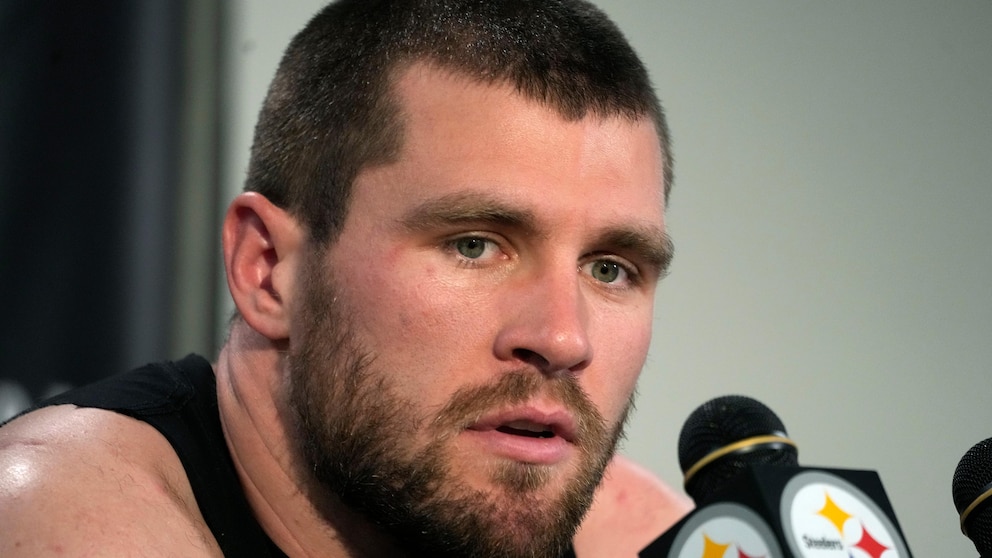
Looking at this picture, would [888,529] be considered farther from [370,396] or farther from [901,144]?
[901,144]

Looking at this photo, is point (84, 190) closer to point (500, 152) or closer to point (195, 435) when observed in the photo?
point (195, 435)

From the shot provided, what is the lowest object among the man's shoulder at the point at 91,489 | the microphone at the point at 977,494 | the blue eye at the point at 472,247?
the man's shoulder at the point at 91,489

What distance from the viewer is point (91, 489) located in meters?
1.04

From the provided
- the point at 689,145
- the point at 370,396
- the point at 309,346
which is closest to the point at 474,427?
the point at 370,396

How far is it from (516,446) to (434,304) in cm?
19

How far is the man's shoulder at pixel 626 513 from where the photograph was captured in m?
1.81

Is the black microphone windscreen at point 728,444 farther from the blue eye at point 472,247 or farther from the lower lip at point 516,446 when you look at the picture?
the blue eye at point 472,247

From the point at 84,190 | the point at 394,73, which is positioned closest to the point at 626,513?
the point at 394,73

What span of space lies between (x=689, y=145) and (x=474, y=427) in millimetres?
1607

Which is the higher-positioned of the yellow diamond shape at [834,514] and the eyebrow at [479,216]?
the eyebrow at [479,216]

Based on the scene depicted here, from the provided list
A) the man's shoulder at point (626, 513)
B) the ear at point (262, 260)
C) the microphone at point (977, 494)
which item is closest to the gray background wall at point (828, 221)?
the man's shoulder at point (626, 513)

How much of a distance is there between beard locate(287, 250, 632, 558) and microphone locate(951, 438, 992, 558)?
1.40 feet

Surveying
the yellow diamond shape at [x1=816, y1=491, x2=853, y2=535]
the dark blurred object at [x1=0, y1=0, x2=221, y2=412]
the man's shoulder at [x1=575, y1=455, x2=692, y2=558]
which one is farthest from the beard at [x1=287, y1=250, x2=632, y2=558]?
the dark blurred object at [x1=0, y1=0, x2=221, y2=412]

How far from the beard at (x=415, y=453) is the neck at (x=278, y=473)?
0.10ft
